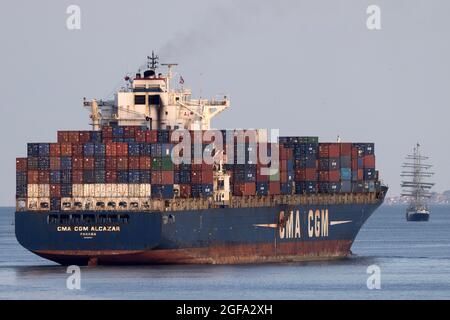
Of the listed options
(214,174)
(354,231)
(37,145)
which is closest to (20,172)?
(37,145)

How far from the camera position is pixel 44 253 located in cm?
11206

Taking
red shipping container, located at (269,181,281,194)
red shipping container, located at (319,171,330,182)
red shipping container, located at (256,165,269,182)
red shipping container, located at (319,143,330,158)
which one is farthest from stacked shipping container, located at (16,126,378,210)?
red shipping container, located at (319,171,330,182)

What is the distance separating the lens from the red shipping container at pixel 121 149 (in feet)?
365


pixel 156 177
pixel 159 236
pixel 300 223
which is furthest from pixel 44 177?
pixel 300 223

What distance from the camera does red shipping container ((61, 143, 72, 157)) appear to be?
4380 inches

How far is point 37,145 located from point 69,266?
8.22m

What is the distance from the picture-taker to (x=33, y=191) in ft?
368

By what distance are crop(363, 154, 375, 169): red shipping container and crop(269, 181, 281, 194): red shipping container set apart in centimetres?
1065

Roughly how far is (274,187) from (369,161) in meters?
12.0

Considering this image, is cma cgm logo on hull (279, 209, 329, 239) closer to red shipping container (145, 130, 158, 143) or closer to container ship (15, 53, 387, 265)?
container ship (15, 53, 387, 265)

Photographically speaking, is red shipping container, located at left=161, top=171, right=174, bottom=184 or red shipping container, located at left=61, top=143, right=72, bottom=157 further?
red shipping container, located at left=161, top=171, right=174, bottom=184

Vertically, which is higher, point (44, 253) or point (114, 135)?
point (114, 135)
